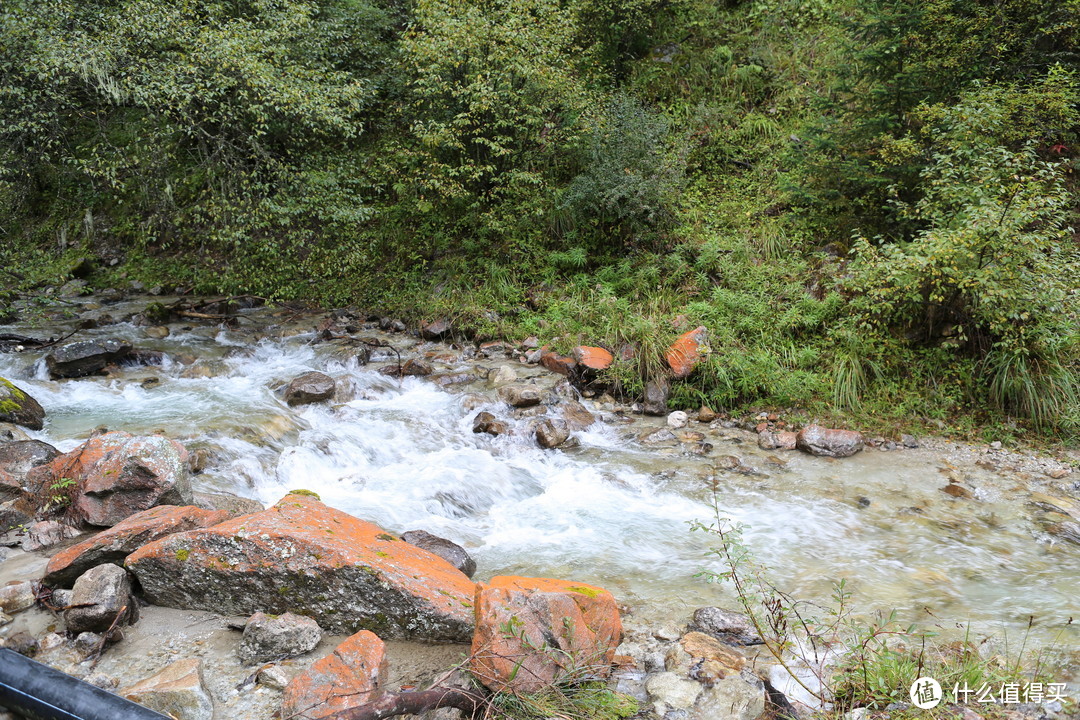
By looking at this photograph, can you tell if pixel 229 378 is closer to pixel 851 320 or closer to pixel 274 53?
pixel 274 53

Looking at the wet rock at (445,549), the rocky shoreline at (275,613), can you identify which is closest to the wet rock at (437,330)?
the rocky shoreline at (275,613)

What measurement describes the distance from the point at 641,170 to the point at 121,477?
846 cm

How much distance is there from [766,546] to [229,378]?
24.1ft

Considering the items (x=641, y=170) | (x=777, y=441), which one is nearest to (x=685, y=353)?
(x=777, y=441)

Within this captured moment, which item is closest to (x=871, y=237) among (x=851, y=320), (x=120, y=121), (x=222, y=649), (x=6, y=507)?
(x=851, y=320)

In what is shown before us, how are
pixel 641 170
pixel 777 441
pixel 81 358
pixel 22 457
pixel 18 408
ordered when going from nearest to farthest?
1. pixel 22 457
2. pixel 18 408
3. pixel 777 441
4. pixel 81 358
5. pixel 641 170

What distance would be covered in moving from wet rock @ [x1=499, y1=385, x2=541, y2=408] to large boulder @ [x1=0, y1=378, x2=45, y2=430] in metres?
5.07

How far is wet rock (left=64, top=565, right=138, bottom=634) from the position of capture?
3.36 m

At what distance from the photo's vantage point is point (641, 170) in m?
10.3

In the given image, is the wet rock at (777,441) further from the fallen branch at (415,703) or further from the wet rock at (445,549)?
the fallen branch at (415,703)

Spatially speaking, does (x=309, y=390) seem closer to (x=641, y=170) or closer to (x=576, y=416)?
(x=576, y=416)

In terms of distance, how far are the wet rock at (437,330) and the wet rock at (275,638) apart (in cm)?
742

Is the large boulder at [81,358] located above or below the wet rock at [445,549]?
below

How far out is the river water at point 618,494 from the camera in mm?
4527
